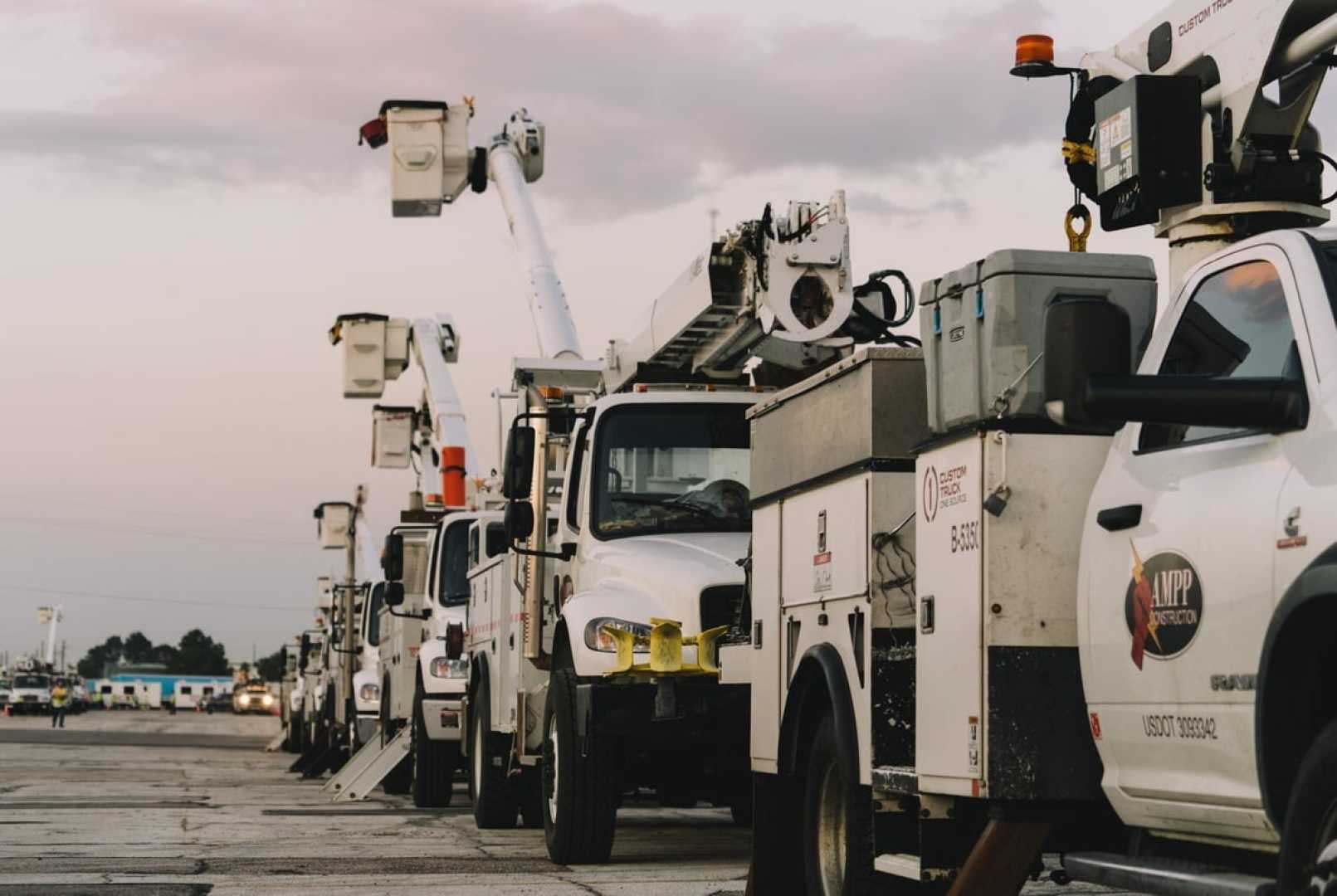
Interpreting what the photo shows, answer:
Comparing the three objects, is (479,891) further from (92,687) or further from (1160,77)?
(92,687)

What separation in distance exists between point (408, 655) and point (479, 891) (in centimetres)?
1212

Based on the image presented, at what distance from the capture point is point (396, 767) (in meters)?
23.2

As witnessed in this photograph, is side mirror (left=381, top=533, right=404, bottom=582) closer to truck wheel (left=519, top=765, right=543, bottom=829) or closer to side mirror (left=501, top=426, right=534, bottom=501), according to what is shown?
truck wheel (left=519, top=765, right=543, bottom=829)

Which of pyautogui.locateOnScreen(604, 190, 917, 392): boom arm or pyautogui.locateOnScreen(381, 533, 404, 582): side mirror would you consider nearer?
pyautogui.locateOnScreen(604, 190, 917, 392): boom arm

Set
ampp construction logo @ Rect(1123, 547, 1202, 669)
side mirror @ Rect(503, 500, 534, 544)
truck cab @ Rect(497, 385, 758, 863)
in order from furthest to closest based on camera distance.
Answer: side mirror @ Rect(503, 500, 534, 544), truck cab @ Rect(497, 385, 758, 863), ampp construction logo @ Rect(1123, 547, 1202, 669)

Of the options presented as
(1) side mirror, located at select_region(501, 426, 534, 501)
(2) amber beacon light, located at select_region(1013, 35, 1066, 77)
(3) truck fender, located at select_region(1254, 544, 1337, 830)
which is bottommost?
(3) truck fender, located at select_region(1254, 544, 1337, 830)

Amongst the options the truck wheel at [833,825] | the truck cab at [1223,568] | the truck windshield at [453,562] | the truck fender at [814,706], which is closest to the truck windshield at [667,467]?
the truck fender at [814,706]

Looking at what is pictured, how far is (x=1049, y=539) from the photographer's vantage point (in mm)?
6531

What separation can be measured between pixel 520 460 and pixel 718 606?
1984mm

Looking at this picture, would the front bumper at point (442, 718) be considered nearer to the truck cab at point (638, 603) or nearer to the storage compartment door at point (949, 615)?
the truck cab at point (638, 603)

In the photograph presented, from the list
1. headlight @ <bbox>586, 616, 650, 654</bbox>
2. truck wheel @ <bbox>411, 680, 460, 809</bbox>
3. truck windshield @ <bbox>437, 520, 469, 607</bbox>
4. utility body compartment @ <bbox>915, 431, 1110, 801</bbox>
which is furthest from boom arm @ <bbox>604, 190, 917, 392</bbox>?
truck windshield @ <bbox>437, 520, 469, 607</bbox>

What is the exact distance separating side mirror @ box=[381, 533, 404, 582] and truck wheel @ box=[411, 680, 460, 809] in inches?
57.4

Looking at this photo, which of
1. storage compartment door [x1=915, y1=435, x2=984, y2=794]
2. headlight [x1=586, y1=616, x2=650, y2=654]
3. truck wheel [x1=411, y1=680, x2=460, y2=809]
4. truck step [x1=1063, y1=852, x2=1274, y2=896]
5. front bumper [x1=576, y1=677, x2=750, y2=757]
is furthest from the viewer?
truck wheel [x1=411, y1=680, x2=460, y2=809]

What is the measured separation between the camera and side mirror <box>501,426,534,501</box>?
1311 cm
